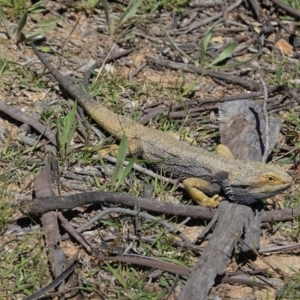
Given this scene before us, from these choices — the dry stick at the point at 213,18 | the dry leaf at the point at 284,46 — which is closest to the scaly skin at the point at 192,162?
the dry stick at the point at 213,18

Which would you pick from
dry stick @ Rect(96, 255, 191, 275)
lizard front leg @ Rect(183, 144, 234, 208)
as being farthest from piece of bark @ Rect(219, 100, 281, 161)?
dry stick @ Rect(96, 255, 191, 275)

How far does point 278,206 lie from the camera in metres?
5.71

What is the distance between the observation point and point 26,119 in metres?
6.11

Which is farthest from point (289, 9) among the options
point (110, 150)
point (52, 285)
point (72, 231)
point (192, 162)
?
point (52, 285)

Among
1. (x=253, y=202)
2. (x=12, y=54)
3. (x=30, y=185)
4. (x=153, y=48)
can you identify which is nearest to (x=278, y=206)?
(x=253, y=202)

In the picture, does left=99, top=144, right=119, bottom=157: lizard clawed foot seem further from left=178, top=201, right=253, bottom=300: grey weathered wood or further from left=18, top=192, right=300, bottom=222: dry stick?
left=178, top=201, right=253, bottom=300: grey weathered wood

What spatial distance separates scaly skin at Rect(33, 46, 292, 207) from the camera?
546cm

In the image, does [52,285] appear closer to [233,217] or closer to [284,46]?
[233,217]

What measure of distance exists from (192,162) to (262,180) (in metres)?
0.63

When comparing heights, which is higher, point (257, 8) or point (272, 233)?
point (257, 8)

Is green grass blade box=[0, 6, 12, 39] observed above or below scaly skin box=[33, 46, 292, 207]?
above

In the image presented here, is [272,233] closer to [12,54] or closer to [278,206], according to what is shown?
[278,206]

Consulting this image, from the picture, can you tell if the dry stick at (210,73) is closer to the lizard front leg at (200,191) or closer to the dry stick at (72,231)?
the lizard front leg at (200,191)

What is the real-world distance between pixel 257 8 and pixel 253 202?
123 inches
